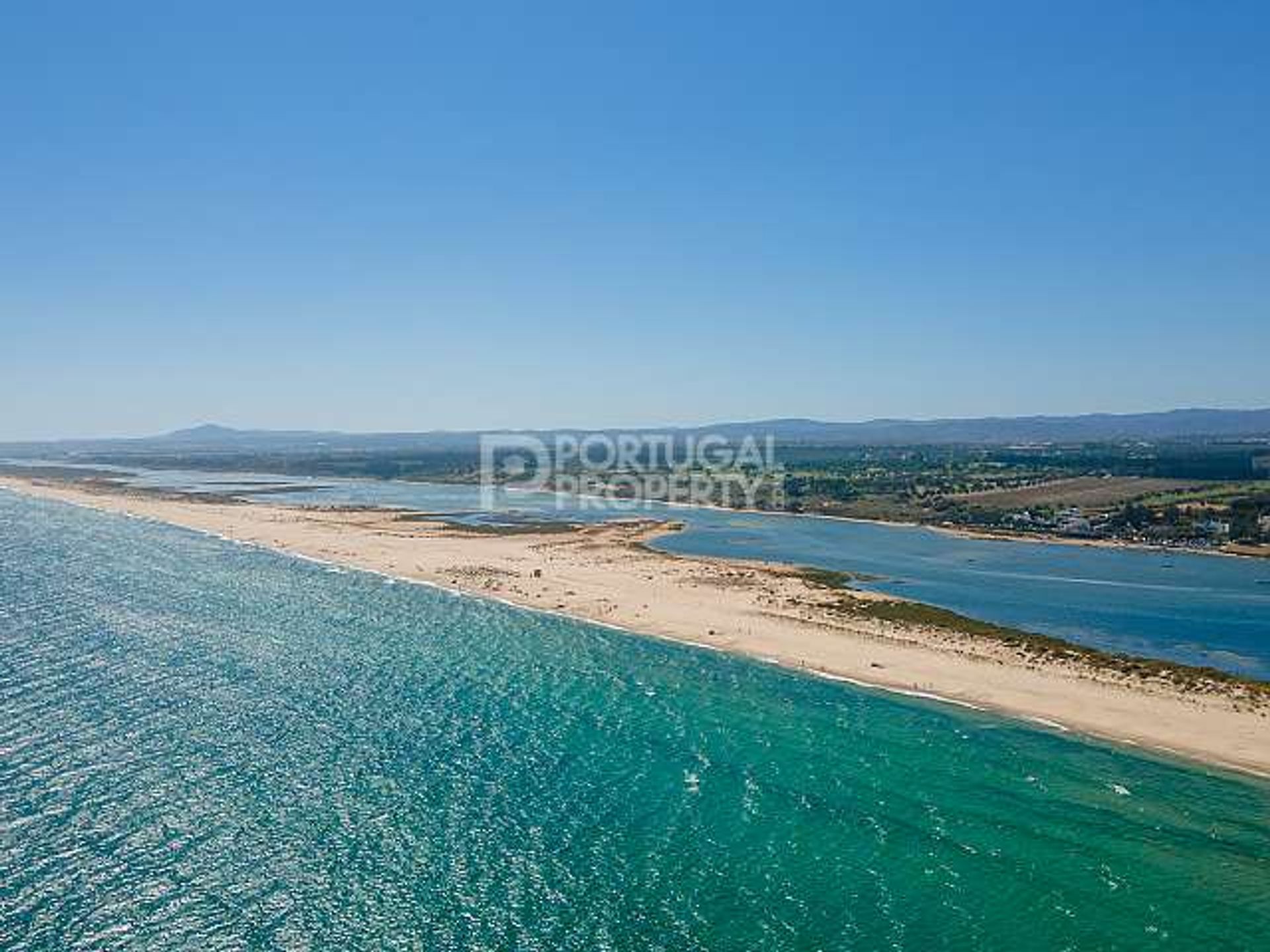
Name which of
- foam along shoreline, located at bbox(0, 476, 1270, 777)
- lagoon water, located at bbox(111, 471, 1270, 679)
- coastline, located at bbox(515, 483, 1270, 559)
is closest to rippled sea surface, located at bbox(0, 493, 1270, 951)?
foam along shoreline, located at bbox(0, 476, 1270, 777)

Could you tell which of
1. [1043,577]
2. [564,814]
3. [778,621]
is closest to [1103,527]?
[1043,577]

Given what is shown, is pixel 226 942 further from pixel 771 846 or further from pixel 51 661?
pixel 51 661

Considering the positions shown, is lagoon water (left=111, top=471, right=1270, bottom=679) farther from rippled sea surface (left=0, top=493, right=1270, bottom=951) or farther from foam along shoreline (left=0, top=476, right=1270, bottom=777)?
rippled sea surface (left=0, top=493, right=1270, bottom=951)

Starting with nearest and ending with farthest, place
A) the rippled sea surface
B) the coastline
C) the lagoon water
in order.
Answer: the rippled sea surface → the lagoon water → the coastline

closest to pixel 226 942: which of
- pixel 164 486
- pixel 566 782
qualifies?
pixel 566 782

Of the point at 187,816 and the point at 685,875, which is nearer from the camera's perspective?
the point at 685,875

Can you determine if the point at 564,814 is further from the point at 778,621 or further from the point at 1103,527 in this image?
the point at 1103,527

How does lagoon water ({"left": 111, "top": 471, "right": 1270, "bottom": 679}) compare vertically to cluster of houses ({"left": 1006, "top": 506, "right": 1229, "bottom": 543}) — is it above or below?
below
